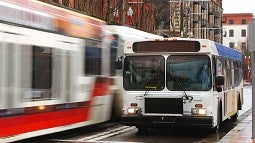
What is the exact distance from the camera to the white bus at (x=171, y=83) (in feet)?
46.5

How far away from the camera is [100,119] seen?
16.1 m

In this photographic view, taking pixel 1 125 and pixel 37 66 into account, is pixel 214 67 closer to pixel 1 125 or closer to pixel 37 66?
pixel 37 66

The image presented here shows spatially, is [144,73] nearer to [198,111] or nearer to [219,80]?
[198,111]

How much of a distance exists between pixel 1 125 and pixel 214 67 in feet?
20.8

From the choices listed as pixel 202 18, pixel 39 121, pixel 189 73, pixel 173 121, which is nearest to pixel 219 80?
pixel 189 73

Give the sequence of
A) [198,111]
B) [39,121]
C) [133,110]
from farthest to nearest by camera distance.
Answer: [133,110] < [198,111] < [39,121]

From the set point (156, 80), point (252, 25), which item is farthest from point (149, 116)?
point (252, 25)

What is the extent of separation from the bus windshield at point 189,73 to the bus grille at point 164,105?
1.14 feet

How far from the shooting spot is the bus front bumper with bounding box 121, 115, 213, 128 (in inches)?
553

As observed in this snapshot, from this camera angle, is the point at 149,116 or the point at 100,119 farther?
the point at 100,119

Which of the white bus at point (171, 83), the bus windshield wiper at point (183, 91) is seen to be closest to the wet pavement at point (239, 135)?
the white bus at point (171, 83)

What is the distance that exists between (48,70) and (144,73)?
3.07 m

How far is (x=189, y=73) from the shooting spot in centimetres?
1430

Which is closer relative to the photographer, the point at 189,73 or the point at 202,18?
the point at 189,73
